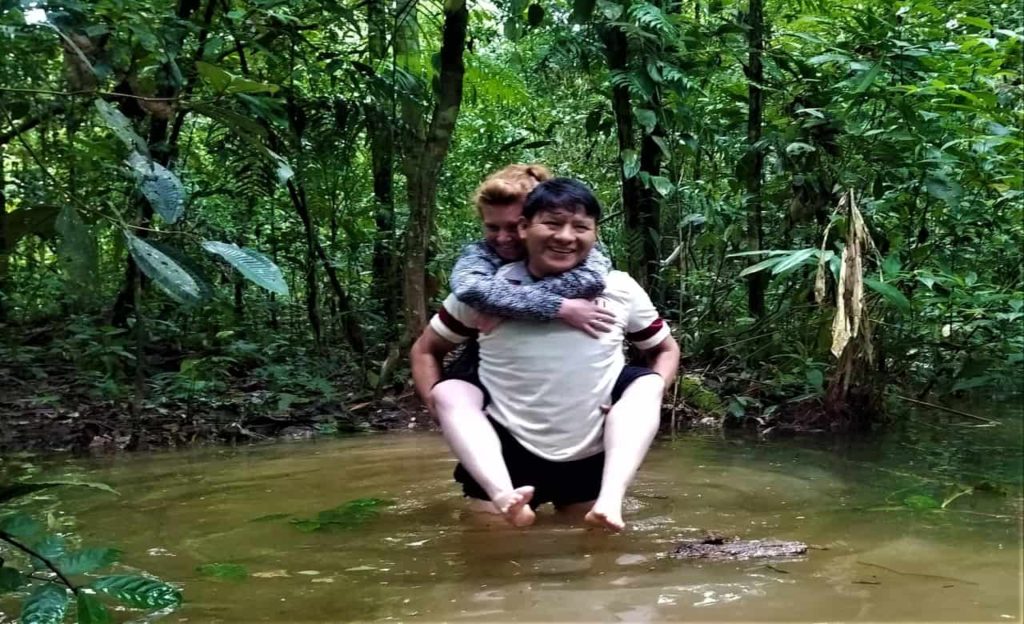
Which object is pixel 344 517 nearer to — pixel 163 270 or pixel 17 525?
pixel 17 525

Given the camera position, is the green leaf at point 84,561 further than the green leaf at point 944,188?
No

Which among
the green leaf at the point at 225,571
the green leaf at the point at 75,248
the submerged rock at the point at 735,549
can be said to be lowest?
the green leaf at the point at 225,571

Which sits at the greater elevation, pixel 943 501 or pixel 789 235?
pixel 789 235

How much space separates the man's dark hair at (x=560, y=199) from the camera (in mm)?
2754

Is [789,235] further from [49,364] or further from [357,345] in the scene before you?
[49,364]

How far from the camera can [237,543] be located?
2.53 metres

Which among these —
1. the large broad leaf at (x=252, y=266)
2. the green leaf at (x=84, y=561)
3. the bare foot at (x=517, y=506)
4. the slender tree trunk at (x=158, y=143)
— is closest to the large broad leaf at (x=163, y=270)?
the large broad leaf at (x=252, y=266)

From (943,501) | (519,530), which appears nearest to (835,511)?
(943,501)

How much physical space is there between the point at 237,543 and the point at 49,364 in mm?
4398

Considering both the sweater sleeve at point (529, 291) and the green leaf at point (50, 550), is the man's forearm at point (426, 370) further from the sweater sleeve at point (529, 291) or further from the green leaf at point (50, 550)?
the green leaf at point (50, 550)

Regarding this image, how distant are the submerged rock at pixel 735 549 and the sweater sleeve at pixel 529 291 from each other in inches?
31.0

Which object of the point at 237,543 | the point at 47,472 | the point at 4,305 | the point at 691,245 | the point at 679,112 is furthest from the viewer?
the point at 4,305

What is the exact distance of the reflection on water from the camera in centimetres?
181

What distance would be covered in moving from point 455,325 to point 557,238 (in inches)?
19.0
